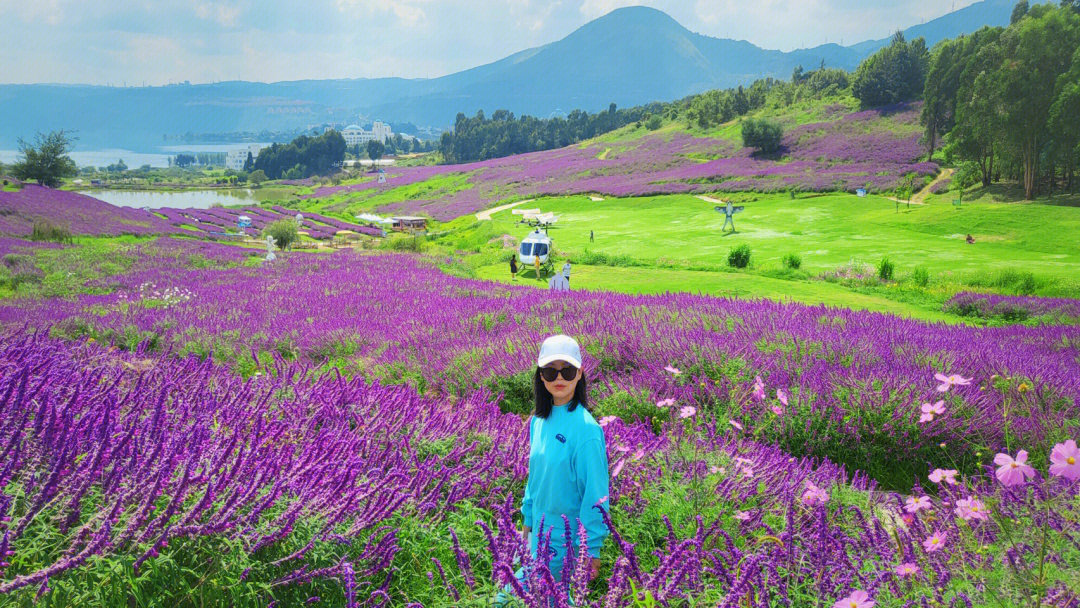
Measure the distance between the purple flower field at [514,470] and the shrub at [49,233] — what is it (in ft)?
71.4

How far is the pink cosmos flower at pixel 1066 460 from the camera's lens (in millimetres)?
1669

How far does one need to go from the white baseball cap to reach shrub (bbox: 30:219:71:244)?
28.3 meters

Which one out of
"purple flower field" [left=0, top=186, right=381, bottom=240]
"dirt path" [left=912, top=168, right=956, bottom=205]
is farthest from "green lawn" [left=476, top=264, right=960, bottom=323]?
"dirt path" [left=912, top=168, right=956, bottom=205]

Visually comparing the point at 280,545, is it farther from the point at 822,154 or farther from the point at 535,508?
the point at 822,154

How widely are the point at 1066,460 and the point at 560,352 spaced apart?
66.0 inches

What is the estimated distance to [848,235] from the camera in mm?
26969

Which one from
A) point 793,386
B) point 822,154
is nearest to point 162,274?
point 793,386

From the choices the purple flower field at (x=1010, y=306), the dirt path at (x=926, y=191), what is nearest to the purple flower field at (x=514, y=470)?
the purple flower field at (x=1010, y=306)

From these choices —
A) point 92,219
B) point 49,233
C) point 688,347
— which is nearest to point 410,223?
point 92,219

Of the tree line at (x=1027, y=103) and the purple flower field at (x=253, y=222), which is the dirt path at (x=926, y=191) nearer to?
the tree line at (x=1027, y=103)

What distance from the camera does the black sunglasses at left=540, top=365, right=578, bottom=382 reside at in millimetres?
2713

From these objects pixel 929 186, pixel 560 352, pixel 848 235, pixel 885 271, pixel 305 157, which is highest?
pixel 305 157

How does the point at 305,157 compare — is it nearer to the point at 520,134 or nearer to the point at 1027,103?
the point at 520,134

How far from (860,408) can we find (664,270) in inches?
672
